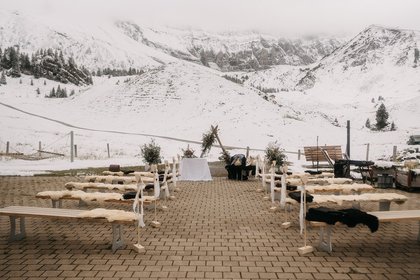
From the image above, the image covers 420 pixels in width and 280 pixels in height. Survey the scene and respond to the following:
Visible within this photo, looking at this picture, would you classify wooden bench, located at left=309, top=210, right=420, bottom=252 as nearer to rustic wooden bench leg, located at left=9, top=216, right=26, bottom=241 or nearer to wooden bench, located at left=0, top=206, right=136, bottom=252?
wooden bench, located at left=0, top=206, right=136, bottom=252

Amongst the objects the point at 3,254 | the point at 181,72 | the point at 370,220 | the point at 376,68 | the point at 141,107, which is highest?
the point at 376,68

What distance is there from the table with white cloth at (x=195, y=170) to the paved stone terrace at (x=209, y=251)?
681 cm

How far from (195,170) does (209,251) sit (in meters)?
10.4

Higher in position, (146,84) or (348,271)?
(146,84)

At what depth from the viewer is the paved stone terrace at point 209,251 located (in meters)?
5.96

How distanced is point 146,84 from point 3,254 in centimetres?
6174

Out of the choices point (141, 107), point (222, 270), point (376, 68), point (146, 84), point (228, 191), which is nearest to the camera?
point (222, 270)

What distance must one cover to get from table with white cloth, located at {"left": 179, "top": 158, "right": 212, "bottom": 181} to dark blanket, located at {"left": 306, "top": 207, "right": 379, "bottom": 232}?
10458 mm

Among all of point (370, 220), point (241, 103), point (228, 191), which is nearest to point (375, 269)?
point (370, 220)

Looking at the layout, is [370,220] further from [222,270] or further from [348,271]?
[222,270]

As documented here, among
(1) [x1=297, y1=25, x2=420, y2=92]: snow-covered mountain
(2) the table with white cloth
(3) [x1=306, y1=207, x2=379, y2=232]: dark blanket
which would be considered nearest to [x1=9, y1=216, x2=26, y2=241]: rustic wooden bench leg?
(3) [x1=306, y1=207, x2=379, y2=232]: dark blanket

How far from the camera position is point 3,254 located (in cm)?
675

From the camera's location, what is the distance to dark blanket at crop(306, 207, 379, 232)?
265 inches

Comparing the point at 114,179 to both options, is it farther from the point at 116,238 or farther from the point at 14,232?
the point at 116,238
